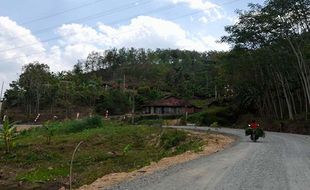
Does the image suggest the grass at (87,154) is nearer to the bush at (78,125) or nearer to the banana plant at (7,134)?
the bush at (78,125)

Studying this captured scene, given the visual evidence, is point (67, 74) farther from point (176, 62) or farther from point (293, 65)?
point (293, 65)

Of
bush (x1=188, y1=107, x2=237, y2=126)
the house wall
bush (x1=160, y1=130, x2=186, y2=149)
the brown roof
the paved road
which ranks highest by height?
the brown roof

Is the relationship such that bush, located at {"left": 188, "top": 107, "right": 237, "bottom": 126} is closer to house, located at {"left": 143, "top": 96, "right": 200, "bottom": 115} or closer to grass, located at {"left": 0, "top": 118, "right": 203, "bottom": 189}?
house, located at {"left": 143, "top": 96, "right": 200, "bottom": 115}

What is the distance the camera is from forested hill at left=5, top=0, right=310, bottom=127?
151 ft

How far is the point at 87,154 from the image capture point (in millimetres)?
24297

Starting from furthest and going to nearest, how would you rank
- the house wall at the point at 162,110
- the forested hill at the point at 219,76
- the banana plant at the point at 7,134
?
1. the house wall at the point at 162,110
2. the forested hill at the point at 219,76
3. the banana plant at the point at 7,134

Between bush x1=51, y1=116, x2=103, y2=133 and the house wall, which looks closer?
bush x1=51, y1=116, x2=103, y2=133

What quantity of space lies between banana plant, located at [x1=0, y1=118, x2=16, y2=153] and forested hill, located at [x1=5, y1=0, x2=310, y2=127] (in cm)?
2809

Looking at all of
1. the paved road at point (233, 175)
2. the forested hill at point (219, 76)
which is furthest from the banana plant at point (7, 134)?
the forested hill at point (219, 76)

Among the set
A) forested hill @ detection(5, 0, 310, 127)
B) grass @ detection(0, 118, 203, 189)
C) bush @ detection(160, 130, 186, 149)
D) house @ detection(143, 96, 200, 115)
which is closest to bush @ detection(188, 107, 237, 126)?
forested hill @ detection(5, 0, 310, 127)

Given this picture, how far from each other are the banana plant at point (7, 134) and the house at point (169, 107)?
65.4 metres

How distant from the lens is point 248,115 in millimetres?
67812

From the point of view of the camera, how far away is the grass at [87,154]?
675 inches

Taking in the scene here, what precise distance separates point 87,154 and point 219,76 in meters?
66.1
